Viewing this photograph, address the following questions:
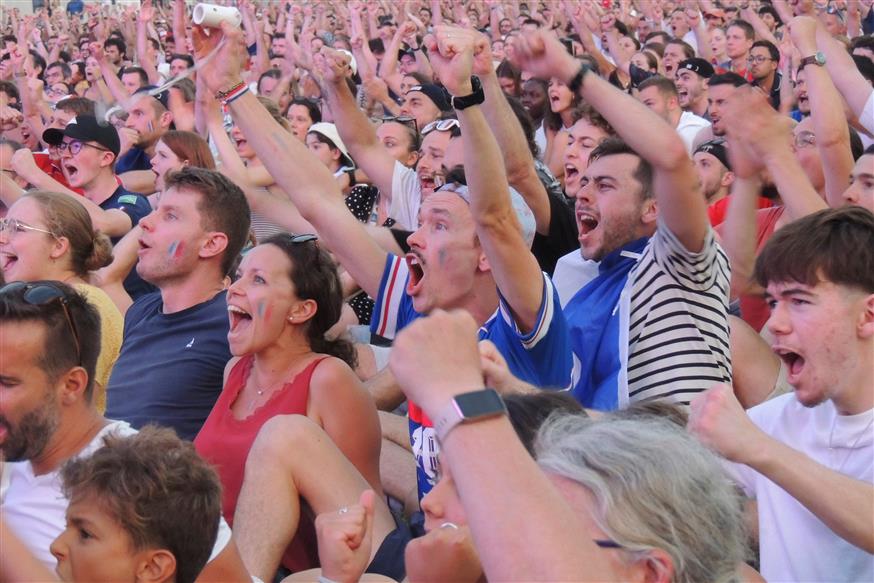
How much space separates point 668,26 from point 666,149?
10776 millimetres

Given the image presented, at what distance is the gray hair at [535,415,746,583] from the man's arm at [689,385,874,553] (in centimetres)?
25

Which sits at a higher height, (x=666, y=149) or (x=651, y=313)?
(x=666, y=149)

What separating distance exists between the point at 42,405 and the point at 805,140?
10.0 ft

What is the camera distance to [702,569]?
154 cm

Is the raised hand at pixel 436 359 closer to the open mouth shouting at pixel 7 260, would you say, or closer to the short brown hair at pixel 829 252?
the short brown hair at pixel 829 252

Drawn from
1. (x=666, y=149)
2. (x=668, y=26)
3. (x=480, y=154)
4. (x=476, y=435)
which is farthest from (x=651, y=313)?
(x=668, y=26)

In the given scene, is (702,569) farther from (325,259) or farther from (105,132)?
(105,132)

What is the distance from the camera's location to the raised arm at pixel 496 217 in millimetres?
2686

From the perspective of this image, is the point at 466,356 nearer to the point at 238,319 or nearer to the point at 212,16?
the point at 238,319

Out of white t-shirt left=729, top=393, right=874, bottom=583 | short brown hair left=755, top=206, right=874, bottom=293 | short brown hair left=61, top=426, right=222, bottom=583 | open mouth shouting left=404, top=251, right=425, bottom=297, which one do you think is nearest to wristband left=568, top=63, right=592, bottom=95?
open mouth shouting left=404, top=251, right=425, bottom=297

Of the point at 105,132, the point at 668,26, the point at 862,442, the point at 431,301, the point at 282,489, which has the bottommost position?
the point at 668,26

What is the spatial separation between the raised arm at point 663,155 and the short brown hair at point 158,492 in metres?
1.29

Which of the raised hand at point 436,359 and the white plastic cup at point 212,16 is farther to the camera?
the white plastic cup at point 212,16

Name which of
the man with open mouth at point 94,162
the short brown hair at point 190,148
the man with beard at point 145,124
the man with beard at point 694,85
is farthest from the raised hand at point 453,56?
the man with beard at point 694,85
